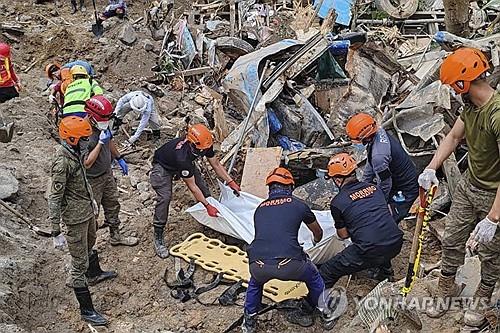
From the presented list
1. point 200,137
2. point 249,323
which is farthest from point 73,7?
point 249,323

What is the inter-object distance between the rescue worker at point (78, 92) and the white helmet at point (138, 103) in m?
1.03

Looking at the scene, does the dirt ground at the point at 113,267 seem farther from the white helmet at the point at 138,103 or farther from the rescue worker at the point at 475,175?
the white helmet at the point at 138,103

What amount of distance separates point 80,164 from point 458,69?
118 inches

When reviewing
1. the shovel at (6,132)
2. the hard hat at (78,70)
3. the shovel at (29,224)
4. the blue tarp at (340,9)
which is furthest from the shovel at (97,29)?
the shovel at (29,224)

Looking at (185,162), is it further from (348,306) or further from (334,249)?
(348,306)

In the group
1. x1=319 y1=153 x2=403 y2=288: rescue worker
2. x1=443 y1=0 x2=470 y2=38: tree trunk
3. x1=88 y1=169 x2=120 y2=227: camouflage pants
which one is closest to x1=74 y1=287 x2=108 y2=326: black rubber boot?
x1=88 y1=169 x2=120 y2=227: camouflage pants

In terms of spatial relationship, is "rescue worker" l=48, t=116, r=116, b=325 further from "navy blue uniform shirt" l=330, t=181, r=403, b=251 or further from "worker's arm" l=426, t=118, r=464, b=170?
"worker's arm" l=426, t=118, r=464, b=170

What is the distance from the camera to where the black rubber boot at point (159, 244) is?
6356 millimetres

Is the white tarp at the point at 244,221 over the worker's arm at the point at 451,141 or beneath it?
beneath

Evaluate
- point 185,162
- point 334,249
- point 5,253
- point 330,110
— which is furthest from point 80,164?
point 330,110

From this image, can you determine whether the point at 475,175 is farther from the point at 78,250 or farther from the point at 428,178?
the point at 78,250

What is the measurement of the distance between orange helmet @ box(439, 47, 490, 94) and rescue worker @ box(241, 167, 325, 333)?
1568 mm

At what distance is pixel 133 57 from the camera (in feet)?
37.7

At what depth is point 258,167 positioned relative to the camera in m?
6.78
